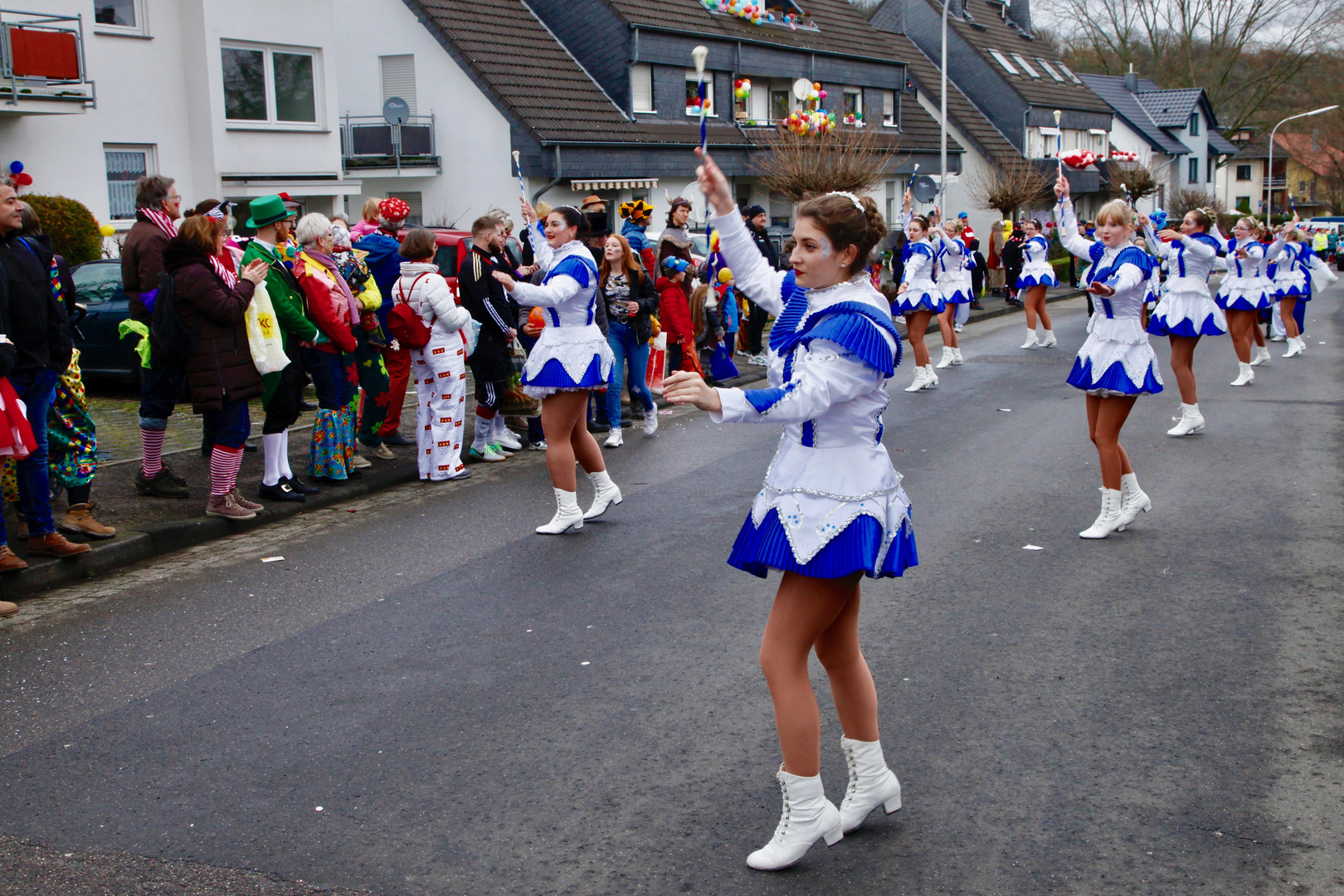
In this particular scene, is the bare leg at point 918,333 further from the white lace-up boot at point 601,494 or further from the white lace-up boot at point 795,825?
the white lace-up boot at point 795,825

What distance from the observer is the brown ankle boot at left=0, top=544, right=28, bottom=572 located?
20.9 ft

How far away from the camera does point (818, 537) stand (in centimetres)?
349

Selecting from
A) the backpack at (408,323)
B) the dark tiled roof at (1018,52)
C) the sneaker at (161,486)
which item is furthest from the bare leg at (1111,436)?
the dark tiled roof at (1018,52)

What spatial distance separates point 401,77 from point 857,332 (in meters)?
26.9

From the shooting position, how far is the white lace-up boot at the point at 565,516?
7.55m

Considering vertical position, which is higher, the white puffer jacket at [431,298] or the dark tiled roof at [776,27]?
the dark tiled roof at [776,27]

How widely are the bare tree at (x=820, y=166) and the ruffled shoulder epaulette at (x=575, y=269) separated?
20092mm

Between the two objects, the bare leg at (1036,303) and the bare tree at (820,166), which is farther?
the bare tree at (820,166)

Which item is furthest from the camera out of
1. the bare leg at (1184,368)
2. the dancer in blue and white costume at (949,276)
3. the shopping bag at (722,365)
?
the dancer in blue and white costume at (949,276)

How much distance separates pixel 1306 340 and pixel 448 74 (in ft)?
58.3

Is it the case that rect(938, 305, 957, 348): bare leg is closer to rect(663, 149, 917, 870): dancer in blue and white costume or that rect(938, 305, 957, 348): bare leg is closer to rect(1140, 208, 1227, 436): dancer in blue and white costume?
rect(1140, 208, 1227, 436): dancer in blue and white costume

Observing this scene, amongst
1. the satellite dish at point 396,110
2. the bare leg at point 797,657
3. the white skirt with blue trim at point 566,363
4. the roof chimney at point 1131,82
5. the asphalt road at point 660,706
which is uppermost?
the roof chimney at point 1131,82

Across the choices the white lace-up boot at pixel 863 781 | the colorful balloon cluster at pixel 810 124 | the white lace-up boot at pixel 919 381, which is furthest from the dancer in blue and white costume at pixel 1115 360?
the colorful balloon cluster at pixel 810 124

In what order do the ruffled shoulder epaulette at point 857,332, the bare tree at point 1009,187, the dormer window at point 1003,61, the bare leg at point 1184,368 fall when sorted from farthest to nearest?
the dormer window at point 1003,61 → the bare tree at point 1009,187 → the bare leg at point 1184,368 → the ruffled shoulder epaulette at point 857,332
